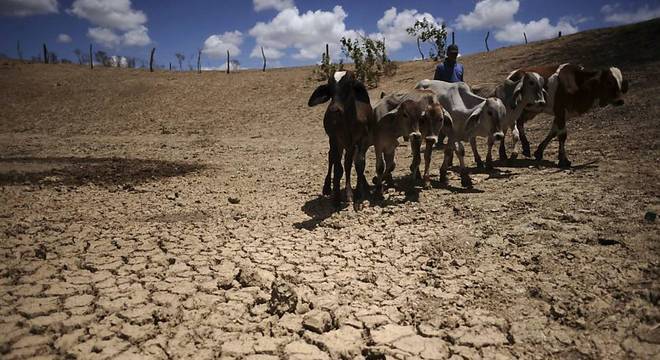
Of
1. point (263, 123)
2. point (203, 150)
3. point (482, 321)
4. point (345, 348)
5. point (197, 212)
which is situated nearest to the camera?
point (345, 348)

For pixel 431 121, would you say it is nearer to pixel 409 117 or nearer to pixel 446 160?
pixel 409 117

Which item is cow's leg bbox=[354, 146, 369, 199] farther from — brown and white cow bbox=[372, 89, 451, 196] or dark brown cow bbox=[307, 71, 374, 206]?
brown and white cow bbox=[372, 89, 451, 196]

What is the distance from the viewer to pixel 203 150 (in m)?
11.4

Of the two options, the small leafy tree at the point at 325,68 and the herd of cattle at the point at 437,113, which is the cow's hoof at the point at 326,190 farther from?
the small leafy tree at the point at 325,68

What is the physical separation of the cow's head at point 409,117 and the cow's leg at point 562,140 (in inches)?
114

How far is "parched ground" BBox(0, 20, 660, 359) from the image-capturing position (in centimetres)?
266

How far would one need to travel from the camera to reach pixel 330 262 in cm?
386

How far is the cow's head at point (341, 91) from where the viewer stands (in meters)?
5.34

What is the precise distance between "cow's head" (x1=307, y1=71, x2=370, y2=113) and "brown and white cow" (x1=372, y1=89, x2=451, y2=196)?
0.52 metres

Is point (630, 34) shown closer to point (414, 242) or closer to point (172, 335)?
point (414, 242)

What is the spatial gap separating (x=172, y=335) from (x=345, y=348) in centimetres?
126

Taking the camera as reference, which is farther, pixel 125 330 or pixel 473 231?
pixel 473 231

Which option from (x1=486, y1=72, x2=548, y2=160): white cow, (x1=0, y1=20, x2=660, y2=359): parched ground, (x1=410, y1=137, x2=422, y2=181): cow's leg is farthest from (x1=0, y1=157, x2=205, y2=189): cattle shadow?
(x1=486, y1=72, x2=548, y2=160): white cow

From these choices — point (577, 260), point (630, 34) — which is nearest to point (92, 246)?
point (577, 260)
